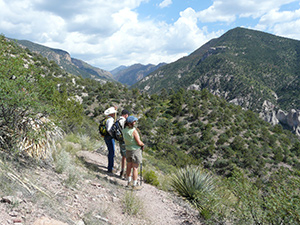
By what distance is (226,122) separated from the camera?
32562mm

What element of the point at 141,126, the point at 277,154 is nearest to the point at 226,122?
the point at 277,154

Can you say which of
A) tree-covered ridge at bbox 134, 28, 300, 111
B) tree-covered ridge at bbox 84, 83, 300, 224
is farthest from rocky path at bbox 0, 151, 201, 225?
tree-covered ridge at bbox 134, 28, 300, 111

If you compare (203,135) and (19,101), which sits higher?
(19,101)

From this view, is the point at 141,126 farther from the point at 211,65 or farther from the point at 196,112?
the point at 211,65

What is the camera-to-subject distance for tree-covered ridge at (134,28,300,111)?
7838 centimetres

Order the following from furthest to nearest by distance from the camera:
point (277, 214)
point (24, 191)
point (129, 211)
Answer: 1. point (129, 211)
2. point (277, 214)
3. point (24, 191)

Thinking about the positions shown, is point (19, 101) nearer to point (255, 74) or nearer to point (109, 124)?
point (109, 124)

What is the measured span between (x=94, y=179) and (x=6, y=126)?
7.03ft

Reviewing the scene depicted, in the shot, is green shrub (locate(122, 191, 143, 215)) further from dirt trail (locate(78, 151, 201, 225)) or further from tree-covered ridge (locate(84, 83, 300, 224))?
tree-covered ridge (locate(84, 83, 300, 224))

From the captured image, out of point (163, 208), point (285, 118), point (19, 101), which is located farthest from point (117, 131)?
point (285, 118)

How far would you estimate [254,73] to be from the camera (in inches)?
3487

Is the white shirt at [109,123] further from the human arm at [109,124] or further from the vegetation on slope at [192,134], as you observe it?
the vegetation on slope at [192,134]

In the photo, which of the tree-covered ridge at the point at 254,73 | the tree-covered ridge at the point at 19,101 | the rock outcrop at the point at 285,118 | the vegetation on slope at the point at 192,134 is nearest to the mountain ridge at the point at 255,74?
the tree-covered ridge at the point at 254,73

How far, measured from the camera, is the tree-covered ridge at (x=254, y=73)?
257ft
